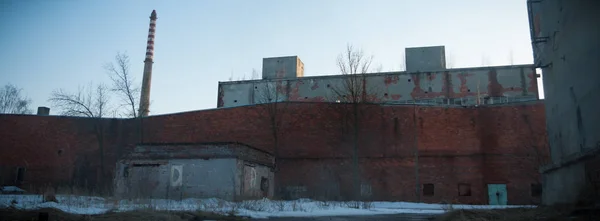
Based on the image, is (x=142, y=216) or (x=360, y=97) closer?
(x=142, y=216)

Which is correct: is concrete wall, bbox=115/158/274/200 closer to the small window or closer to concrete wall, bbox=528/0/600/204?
the small window

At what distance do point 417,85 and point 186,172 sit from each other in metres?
20.4

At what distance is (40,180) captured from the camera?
2653cm

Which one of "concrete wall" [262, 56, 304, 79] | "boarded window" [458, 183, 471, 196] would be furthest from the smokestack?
"boarded window" [458, 183, 471, 196]

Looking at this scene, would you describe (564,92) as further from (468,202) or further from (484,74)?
(484,74)

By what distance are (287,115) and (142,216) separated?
17898mm

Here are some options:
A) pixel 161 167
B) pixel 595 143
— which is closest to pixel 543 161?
pixel 595 143

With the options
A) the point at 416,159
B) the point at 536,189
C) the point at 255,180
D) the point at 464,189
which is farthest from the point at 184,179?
the point at 536,189

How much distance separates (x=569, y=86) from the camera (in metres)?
9.11

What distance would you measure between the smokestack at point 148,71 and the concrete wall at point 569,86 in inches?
1140

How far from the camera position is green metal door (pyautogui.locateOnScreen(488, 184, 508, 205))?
75.2ft

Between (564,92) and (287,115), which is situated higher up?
(287,115)

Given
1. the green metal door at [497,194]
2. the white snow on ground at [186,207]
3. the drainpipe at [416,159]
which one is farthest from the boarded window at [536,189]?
the white snow on ground at [186,207]

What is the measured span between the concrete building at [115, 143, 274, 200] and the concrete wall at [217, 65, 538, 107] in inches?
483
